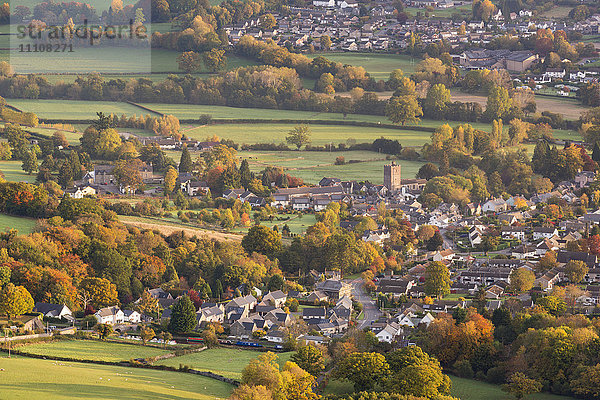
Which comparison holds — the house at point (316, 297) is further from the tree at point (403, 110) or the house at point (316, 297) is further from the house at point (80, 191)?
the tree at point (403, 110)

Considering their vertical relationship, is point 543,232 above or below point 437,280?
below

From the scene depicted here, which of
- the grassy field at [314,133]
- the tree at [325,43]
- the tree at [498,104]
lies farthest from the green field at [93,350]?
the tree at [325,43]

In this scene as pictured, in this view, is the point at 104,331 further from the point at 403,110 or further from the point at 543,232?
the point at 403,110

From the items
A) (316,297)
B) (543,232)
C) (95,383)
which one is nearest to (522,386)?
(95,383)

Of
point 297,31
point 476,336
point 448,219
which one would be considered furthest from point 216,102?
point 476,336

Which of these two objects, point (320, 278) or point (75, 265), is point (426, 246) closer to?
point (320, 278)
